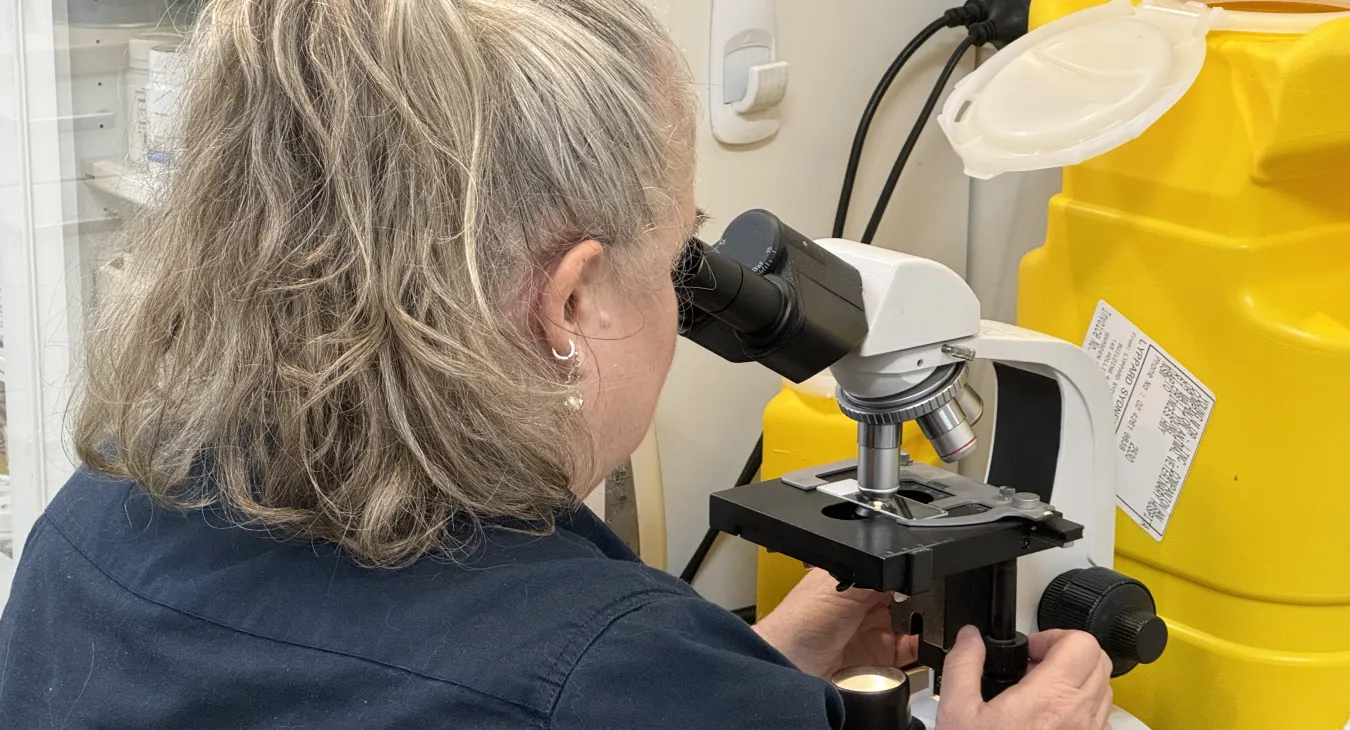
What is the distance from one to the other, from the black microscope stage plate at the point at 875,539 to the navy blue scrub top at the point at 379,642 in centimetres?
16

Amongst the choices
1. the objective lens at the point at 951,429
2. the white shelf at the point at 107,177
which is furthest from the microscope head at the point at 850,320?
the white shelf at the point at 107,177

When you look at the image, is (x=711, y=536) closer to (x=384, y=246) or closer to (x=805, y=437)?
(x=805, y=437)

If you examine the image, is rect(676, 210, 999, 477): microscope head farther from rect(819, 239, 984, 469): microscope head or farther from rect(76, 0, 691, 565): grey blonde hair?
rect(76, 0, 691, 565): grey blonde hair

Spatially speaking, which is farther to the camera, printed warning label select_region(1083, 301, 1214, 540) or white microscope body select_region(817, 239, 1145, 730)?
printed warning label select_region(1083, 301, 1214, 540)

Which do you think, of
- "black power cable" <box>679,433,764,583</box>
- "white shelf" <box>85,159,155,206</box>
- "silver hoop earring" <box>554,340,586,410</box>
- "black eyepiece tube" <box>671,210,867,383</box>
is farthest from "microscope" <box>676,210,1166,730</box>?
"white shelf" <box>85,159,155,206</box>

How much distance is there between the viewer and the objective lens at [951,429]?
89 centimetres

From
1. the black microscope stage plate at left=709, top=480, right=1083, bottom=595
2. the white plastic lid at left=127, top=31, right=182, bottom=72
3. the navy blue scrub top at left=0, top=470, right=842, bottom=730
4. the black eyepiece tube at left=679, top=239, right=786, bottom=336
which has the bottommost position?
the black microscope stage plate at left=709, top=480, right=1083, bottom=595

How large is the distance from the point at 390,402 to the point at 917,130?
0.96 meters

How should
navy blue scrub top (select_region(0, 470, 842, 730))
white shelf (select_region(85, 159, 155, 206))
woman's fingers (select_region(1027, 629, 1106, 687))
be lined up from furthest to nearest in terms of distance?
1. white shelf (select_region(85, 159, 155, 206))
2. woman's fingers (select_region(1027, 629, 1106, 687))
3. navy blue scrub top (select_region(0, 470, 842, 730))

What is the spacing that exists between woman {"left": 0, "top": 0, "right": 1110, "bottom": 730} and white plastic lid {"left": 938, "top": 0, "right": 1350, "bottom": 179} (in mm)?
397

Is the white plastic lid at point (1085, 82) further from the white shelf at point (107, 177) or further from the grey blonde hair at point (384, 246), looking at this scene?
the white shelf at point (107, 177)

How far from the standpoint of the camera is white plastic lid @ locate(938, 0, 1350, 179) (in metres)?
0.92

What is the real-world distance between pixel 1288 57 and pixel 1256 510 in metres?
0.32

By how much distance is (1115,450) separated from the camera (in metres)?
1.00
